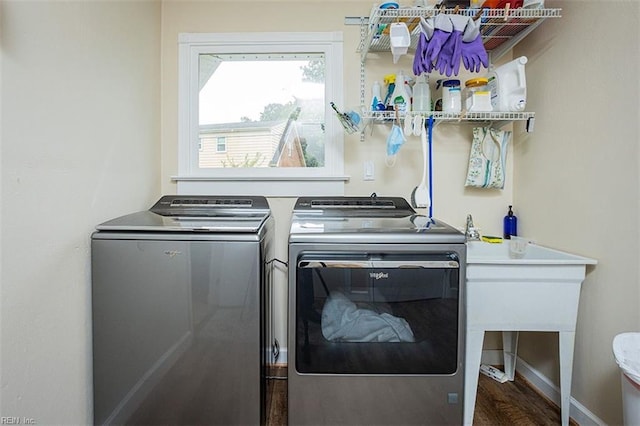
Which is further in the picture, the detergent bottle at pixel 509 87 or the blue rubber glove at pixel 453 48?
the detergent bottle at pixel 509 87

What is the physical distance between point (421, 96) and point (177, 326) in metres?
1.65

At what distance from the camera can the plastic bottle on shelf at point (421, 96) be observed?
5.65 ft

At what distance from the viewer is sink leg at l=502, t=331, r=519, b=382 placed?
174 centimetres

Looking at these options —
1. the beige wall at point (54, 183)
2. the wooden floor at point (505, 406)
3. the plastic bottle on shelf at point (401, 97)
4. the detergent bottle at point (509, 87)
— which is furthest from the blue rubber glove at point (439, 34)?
the wooden floor at point (505, 406)

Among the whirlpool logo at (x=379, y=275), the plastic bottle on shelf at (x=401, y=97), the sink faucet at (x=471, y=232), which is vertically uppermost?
the plastic bottle on shelf at (x=401, y=97)

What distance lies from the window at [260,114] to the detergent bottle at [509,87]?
2.81 feet

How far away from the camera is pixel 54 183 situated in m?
1.06

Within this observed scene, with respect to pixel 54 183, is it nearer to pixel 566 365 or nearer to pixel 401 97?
pixel 401 97

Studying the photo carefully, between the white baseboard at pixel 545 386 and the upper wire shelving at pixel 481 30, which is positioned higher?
the upper wire shelving at pixel 481 30

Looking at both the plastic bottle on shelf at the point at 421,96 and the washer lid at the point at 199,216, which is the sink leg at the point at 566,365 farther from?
the washer lid at the point at 199,216

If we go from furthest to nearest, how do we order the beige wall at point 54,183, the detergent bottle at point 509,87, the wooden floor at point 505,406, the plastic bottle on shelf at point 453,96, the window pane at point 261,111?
the window pane at point 261,111, the plastic bottle on shelf at point 453,96, the detergent bottle at point 509,87, the wooden floor at point 505,406, the beige wall at point 54,183

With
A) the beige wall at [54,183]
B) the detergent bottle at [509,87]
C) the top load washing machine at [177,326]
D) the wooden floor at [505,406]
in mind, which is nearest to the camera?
the beige wall at [54,183]

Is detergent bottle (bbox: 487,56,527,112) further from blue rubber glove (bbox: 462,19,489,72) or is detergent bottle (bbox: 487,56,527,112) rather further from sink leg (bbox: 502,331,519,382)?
sink leg (bbox: 502,331,519,382)

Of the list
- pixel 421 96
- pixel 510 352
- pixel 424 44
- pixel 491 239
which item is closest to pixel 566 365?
pixel 510 352
